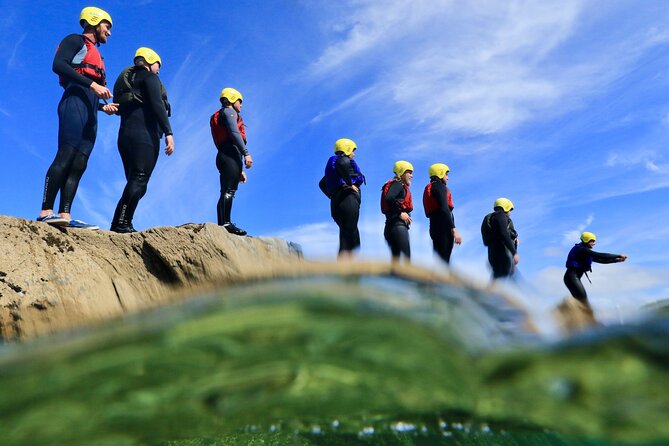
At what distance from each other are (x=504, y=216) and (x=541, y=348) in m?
6.07

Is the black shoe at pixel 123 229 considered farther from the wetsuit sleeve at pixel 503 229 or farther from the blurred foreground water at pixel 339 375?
the wetsuit sleeve at pixel 503 229

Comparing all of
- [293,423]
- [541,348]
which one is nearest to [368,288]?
[541,348]

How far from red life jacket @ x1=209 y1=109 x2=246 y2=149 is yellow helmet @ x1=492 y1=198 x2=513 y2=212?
446cm

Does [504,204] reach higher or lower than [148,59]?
lower

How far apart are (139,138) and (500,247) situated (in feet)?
17.9

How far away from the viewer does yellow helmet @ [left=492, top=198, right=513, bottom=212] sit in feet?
30.9

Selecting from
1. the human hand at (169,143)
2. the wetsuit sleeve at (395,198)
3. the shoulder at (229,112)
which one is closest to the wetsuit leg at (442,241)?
the wetsuit sleeve at (395,198)

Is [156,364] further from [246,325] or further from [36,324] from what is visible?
[36,324]

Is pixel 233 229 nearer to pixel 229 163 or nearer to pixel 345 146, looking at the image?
pixel 229 163

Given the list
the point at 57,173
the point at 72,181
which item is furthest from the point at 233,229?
the point at 57,173

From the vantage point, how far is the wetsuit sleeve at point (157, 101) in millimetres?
6496

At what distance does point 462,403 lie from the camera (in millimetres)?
3654

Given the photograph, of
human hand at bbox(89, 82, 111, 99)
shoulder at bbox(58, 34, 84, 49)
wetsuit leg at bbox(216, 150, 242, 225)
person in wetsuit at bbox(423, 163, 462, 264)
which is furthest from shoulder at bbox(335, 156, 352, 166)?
shoulder at bbox(58, 34, 84, 49)

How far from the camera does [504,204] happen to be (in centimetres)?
943
